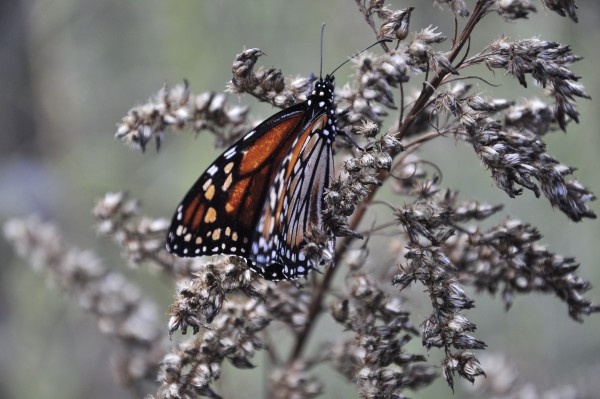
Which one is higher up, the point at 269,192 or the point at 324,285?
the point at 269,192

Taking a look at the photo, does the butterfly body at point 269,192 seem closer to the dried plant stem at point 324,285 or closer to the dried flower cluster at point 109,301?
the dried plant stem at point 324,285

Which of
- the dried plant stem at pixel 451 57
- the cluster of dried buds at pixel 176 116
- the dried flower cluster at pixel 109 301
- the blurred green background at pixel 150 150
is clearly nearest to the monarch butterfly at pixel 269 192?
the cluster of dried buds at pixel 176 116

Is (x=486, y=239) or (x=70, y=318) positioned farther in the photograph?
(x=70, y=318)

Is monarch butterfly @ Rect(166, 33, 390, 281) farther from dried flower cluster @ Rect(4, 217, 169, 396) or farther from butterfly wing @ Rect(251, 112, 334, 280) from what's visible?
dried flower cluster @ Rect(4, 217, 169, 396)

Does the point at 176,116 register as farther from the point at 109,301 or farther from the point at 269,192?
the point at 109,301

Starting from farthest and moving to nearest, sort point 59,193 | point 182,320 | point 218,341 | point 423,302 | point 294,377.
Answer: point 59,193 < point 423,302 < point 294,377 < point 218,341 < point 182,320

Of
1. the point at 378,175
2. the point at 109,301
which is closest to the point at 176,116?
the point at 378,175

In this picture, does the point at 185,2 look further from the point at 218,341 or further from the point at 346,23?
the point at 218,341

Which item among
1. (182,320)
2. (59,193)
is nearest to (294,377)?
(182,320)

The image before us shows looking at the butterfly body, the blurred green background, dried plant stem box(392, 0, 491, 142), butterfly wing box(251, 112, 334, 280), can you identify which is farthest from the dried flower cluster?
dried plant stem box(392, 0, 491, 142)
